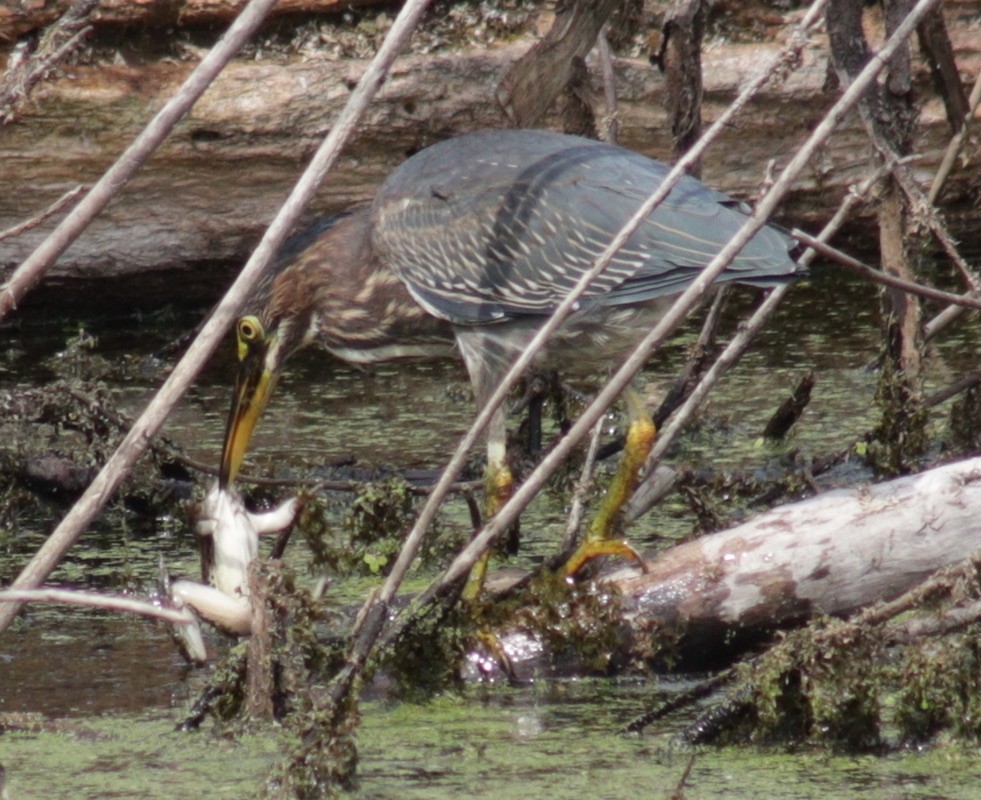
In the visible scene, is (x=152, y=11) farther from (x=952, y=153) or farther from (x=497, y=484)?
(x=952, y=153)

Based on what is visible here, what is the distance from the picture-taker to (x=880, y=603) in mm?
3221

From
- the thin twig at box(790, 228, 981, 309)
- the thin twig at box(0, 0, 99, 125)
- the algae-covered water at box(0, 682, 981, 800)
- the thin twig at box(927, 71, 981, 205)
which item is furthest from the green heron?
the thin twig at box(0, 0, 99, 125)

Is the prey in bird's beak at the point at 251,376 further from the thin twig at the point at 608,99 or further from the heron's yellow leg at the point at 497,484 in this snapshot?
the thin twig at the point at 608,99

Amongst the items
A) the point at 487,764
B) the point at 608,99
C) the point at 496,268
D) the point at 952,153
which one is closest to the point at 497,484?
the point at 496,268

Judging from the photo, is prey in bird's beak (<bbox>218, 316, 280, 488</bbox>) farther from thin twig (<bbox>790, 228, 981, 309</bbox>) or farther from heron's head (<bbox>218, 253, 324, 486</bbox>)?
thin twig (<bbox>790, 228, 981, 309</bbox>)

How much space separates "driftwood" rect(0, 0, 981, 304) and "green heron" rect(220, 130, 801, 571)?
156 cm

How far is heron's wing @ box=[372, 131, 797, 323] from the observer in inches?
166

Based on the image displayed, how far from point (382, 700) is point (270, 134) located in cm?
311

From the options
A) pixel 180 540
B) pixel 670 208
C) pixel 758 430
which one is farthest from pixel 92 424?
pixel 758 430

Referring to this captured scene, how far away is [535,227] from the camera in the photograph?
4379 millimetres

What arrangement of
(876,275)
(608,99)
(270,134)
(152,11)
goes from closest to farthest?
(876,275) < (608,99) < (152,11) < (270,134)

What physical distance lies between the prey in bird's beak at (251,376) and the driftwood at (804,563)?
1220 millimetres

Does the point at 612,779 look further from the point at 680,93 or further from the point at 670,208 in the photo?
the point at 680,93

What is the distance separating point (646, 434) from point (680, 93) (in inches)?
40.4
